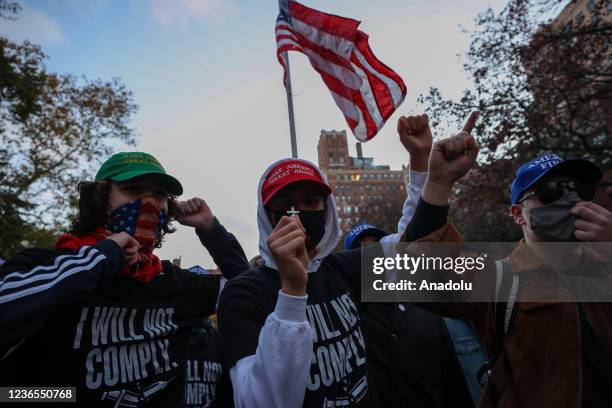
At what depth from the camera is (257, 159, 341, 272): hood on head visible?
90.2 inches

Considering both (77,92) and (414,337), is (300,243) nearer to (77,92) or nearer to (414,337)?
(414,337)

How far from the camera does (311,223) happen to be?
A: 2.28 metres

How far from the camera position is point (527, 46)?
432 inches

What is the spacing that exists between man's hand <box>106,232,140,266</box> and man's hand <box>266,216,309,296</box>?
2.94 ft

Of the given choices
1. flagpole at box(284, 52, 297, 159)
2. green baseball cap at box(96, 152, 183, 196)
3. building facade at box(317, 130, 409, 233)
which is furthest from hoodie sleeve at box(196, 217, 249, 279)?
building facade at box(317, 130, 409, 233)

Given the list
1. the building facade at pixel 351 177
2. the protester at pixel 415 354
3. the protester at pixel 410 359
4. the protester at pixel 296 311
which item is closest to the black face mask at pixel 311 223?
the protester at pixel 296 311

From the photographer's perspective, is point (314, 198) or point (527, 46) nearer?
point (314, 198)

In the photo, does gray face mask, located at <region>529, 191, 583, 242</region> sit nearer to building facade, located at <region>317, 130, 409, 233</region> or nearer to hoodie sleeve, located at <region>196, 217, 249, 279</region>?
hoodie sleeve, located at <region>196, 217, 249, 279</region>

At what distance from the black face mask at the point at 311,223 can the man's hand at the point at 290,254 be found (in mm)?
612

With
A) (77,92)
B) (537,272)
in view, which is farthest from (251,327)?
(77,92)

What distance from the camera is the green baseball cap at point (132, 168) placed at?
2.36 metres

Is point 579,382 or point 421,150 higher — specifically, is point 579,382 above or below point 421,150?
below

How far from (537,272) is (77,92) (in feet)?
62.9

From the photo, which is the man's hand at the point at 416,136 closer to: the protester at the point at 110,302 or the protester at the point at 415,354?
the protester at the point at 415,354
